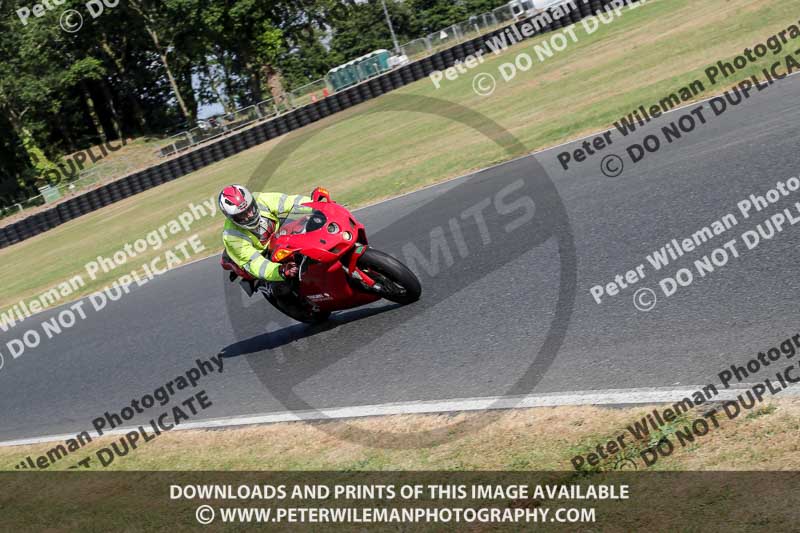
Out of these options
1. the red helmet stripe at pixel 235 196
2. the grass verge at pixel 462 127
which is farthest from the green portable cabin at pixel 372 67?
the red helmet stripe at pixel 235 196

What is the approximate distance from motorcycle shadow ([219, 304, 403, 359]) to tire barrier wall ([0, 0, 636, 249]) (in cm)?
2741

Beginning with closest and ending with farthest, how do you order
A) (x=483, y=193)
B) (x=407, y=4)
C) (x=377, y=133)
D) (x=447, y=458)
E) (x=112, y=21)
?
(x=447, y=458) → (x=483, y=193) → (x=377, y=133) → (x=112, y=21) → (x=407, y=4)

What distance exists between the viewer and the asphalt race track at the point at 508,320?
5.59 m

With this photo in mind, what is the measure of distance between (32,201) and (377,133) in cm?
2890

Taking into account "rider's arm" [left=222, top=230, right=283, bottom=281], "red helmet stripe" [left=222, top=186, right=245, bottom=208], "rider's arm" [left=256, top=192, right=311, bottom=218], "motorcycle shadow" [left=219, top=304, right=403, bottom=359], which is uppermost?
"red helmet stripe" [left=222, top=186, right=245, bottom=208]

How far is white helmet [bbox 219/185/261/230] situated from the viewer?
304 inches

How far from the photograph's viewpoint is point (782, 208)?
23.7ft

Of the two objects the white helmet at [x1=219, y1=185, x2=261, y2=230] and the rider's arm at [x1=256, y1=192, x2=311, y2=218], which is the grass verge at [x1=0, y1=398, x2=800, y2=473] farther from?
the rider's arm at [x1=256, y1=192, x2=311, y2=218]

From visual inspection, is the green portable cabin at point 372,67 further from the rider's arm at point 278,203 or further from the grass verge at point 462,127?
the rider's arm at point 278,203

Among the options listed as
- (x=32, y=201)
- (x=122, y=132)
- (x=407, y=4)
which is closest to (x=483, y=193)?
(x=32, y=201)

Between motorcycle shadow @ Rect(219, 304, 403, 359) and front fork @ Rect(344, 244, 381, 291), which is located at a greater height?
front fork @ Rect(344, 244, 381, 291)

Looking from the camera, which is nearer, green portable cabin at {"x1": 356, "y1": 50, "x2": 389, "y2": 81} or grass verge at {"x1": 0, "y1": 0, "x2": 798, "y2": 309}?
grass verge at {"x1": 0, "y1": 0, "x2": 798, "y2": 309}

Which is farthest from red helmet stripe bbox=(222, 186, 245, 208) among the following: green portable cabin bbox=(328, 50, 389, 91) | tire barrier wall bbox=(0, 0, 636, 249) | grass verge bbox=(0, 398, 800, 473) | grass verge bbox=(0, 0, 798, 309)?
green portable cabin bbox=(328, 50, 389, 91)

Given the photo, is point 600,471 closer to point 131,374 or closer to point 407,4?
point 131,374
